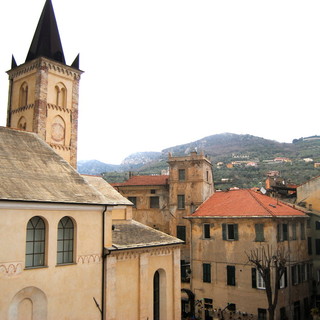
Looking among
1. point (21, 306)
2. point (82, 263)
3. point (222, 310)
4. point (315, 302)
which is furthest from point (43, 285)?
point (315, 302)

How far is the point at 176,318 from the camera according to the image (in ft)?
77.4

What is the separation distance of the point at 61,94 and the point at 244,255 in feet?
69.0

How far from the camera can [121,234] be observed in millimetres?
23938

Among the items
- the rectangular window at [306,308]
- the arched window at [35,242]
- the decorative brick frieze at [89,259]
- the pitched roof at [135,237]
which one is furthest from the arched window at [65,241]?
the rectangular window at [306,308]

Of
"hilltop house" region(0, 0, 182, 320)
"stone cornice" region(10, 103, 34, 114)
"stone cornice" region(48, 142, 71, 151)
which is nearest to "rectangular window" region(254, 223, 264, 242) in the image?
"hilltop house" region(0, 0, 182, 320)

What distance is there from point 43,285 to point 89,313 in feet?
10.6

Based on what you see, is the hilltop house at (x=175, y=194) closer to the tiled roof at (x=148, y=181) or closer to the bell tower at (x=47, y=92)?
the tiled roof at (x=148, y=181)

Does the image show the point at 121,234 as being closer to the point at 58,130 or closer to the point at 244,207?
the point at 58,130

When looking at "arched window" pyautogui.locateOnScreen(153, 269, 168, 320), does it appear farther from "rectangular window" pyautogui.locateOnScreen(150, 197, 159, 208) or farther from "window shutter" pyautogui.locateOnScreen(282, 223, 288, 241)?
"rectangular window" pyautogui.locateOnScreen(150, 197, 159, 208)

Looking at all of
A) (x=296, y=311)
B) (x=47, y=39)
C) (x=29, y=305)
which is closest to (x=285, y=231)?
(x=296, y=311)

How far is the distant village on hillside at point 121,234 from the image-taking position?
17047 mm

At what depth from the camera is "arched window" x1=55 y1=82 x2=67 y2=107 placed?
99.3 ft

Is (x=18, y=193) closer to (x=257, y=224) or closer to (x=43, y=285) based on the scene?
(x=43, y=285)

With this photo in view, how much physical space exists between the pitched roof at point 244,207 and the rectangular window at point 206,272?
4679mm
